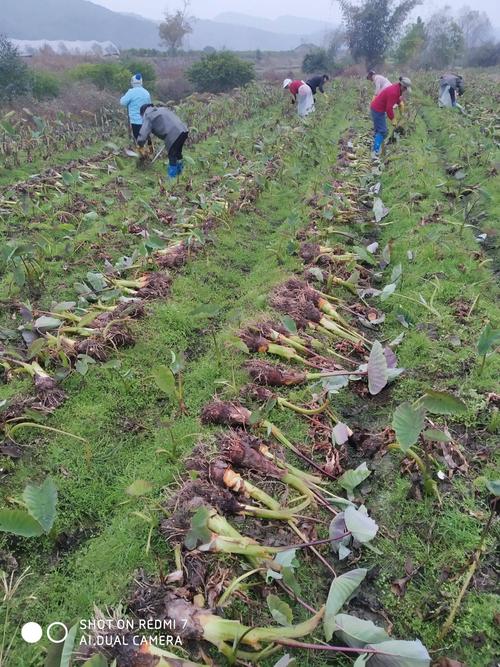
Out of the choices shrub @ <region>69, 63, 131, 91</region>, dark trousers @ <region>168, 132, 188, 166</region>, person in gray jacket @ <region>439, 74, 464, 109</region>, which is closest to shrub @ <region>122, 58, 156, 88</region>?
shrub @ <region>69, 63, 131, 91</region>

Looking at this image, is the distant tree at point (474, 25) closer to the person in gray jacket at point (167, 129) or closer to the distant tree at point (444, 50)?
the distant tree at point (444, 50)

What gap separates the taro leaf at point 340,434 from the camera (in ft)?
10.9

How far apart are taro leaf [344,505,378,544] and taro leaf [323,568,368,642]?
21cm

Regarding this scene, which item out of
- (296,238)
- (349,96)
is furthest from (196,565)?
(349,96)

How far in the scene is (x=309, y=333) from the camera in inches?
177

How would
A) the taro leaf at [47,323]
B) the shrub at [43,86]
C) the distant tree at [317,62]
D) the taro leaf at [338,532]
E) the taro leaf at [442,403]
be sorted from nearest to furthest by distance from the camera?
1. the taro leaf at [338,532]
2. the taro leaf at [442,403]
3. the taro leaf at [47,323]
4. the shrub at [43,86]
5. the distant tree at [317,62]

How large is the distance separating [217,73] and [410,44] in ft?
51.8

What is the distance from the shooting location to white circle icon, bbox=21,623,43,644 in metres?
2.32

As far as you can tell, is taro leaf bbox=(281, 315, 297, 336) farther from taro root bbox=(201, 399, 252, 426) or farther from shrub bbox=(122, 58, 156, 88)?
shrub bbox=(122, 58, 156, 88)

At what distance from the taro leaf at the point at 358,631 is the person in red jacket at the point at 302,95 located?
1433 centimetres

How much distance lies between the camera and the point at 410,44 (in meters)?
31.3

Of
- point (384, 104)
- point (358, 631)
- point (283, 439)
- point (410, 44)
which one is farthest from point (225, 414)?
point (410, 44)

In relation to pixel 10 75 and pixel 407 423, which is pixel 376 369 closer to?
pixel 407 423

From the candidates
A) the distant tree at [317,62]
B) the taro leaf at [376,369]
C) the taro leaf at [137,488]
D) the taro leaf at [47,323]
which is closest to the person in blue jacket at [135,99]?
the taro leaf at [47,323]
